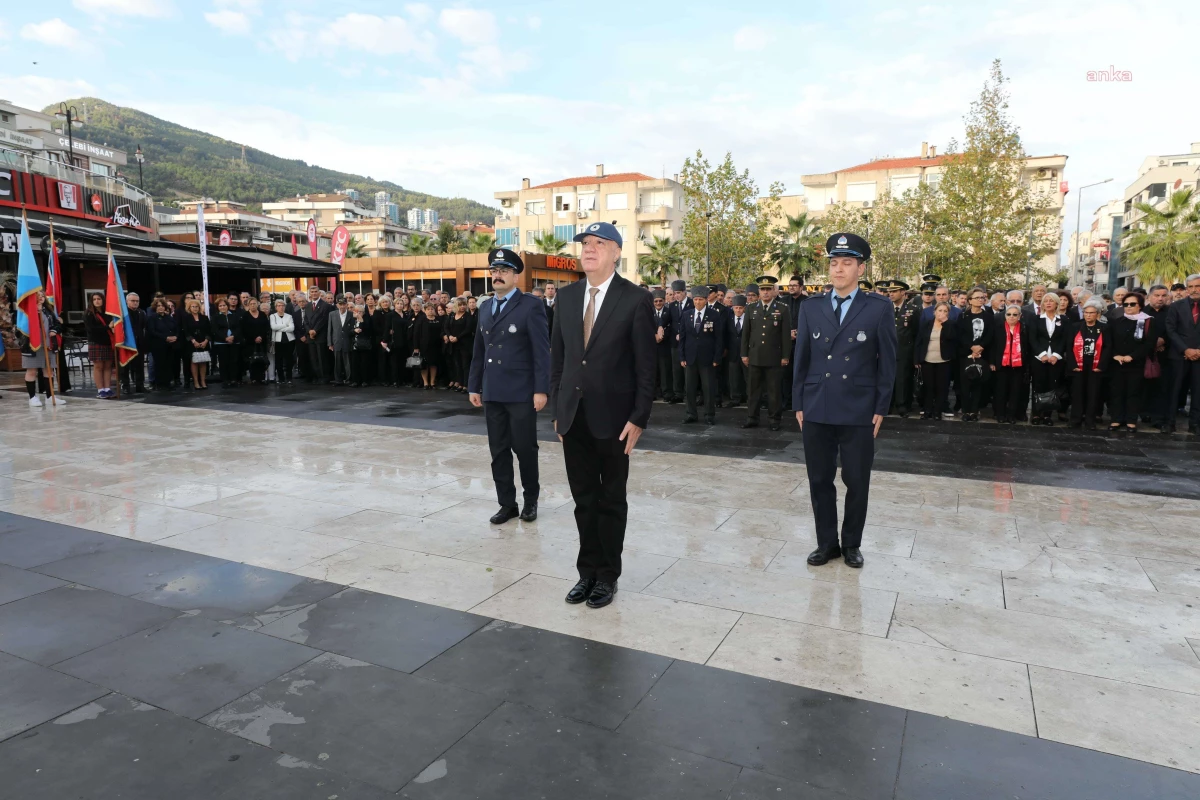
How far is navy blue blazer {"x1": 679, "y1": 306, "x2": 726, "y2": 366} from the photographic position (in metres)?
10.5

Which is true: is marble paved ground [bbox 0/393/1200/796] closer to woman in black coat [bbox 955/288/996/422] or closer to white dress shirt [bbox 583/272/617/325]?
white dress shirt [bbox 583/272/617/325]

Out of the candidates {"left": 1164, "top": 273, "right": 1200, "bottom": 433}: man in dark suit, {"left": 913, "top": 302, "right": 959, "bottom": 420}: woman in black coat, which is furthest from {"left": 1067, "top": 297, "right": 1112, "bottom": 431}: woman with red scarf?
{"left": 913, "top": 302, "right": 959, "bottom": 420}: woman in black coat

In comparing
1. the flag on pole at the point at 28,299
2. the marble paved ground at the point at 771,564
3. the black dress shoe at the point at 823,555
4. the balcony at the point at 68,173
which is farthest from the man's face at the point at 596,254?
the balcony at the point at 68,173

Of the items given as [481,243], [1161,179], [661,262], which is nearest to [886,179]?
[661,262]

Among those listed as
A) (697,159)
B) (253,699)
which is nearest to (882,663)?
(253,699)

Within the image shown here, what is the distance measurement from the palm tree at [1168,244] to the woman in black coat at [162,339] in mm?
33565

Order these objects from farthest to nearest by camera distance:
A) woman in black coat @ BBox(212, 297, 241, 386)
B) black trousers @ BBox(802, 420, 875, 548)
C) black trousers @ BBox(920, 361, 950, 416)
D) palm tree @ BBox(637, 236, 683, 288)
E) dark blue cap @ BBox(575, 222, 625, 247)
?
1. palm tree @ BBox(637, 236, 683, 288)
2. woman in black coat @ BBox(212, 297, 241, 386)
3. black trousers @ BBox(920, 361, 950, 416)
4. black trousers @ BBox(802, 420, 875, 548)
5. dark blue cap @ BBox(575, 222, 625, 247)

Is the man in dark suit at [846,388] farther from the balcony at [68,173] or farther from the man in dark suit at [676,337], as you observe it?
the balcony at [68,173]

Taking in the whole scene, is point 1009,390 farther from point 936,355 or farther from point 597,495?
point 597,495

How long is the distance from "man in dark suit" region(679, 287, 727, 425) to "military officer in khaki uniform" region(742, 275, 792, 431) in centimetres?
51

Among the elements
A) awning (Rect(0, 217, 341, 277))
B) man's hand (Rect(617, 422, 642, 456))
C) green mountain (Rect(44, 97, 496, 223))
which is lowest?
man's hand (Rect(617, 422, 642, 456))

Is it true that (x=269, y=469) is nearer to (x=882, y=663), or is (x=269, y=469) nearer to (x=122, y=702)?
(x=122, y=702)

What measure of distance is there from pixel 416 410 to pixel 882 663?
9320mm

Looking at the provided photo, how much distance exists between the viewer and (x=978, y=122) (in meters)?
21.2
